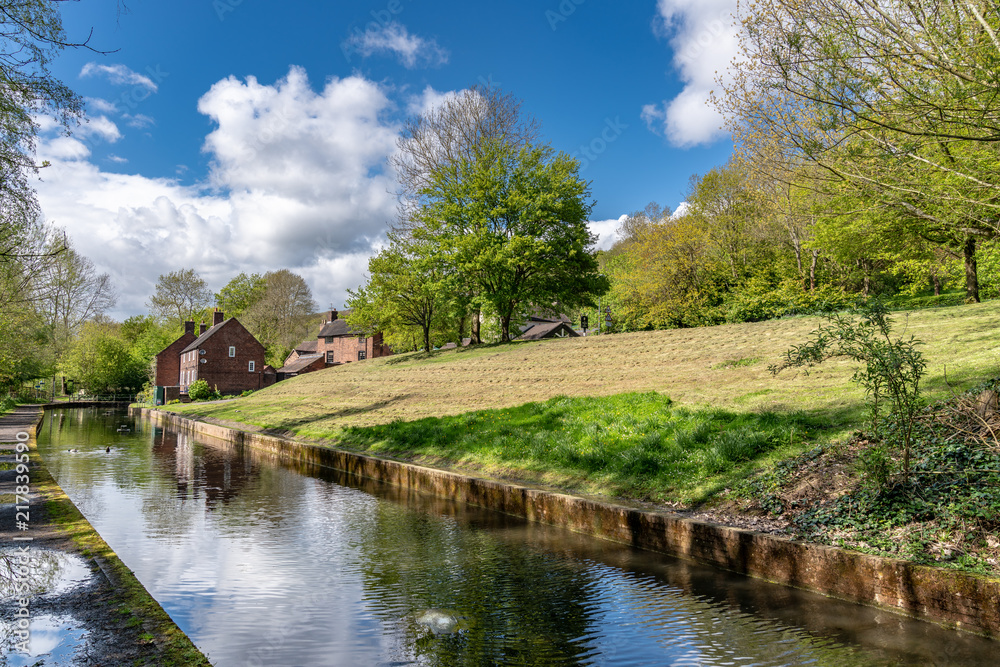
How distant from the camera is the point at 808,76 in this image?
6.45 metres

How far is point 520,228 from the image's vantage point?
108 feet

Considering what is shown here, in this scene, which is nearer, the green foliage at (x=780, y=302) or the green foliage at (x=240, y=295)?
the green foliage at (x=780, y=302)

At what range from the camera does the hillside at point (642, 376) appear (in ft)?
34.9

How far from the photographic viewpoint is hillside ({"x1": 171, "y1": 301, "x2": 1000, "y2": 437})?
10648 millimetres

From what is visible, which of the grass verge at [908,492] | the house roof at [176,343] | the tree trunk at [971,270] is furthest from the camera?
the house roof at [176,343]

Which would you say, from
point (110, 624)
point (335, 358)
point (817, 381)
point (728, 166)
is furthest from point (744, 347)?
point (335, 358)

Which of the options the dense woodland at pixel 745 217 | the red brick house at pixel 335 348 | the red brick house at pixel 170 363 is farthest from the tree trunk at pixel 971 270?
the red brick house at pixel 170 363

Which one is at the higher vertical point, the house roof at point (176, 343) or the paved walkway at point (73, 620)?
the house roof at point (176, 343)

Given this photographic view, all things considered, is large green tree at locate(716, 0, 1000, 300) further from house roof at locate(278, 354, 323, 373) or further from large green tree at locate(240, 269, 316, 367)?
large green tree at locate(240, 269, 316, 367)

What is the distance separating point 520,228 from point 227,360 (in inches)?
1382

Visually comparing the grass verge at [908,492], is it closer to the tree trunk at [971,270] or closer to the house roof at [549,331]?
the tree trunk at [971,270]

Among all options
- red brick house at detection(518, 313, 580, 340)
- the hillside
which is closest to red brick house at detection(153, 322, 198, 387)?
the hillside

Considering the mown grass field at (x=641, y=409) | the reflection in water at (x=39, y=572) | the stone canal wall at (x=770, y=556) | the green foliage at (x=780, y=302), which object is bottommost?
the stone canal wall at (x=770, y=556)

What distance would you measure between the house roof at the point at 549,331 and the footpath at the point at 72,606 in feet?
177
